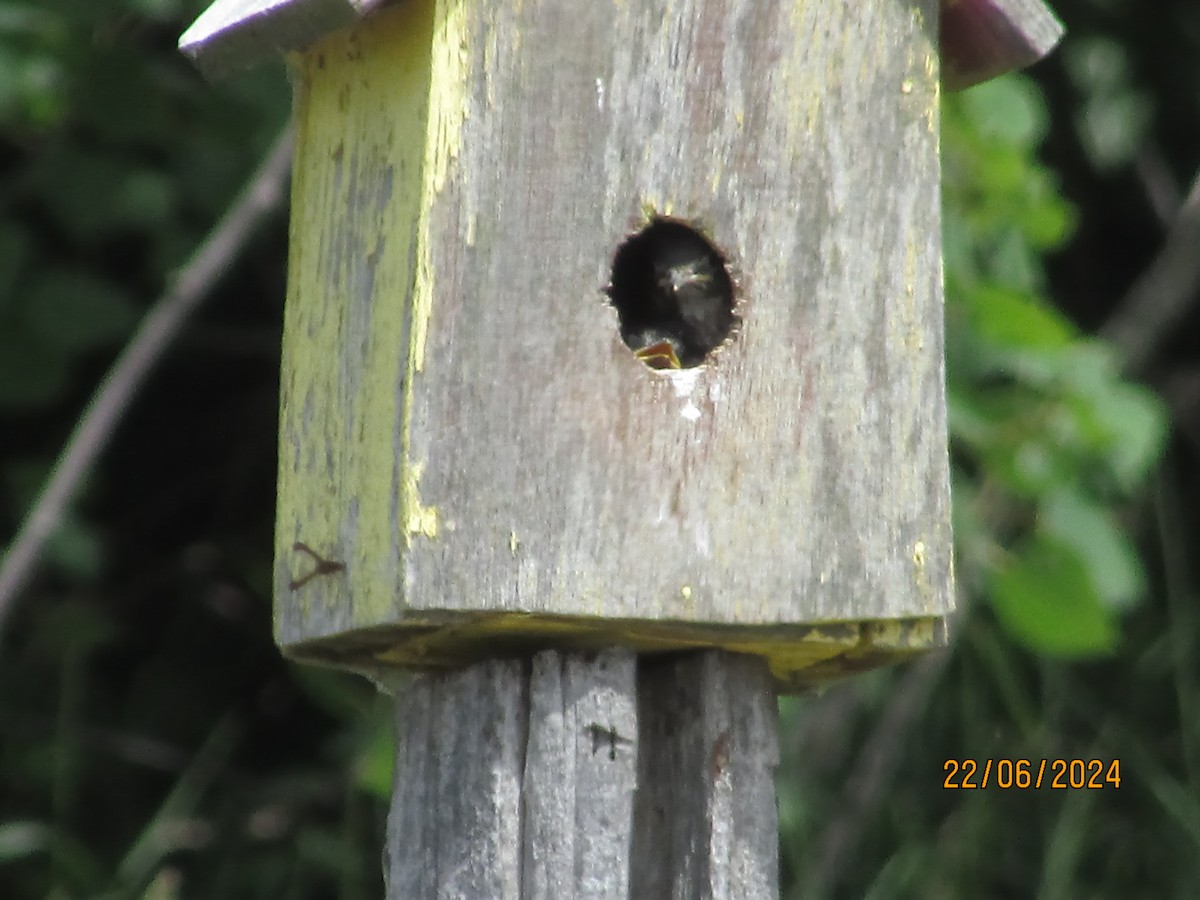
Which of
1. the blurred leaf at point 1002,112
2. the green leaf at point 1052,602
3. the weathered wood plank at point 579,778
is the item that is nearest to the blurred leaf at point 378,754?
the weathered wood plank at point 579,778

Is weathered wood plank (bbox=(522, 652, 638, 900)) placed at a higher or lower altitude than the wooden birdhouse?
lower

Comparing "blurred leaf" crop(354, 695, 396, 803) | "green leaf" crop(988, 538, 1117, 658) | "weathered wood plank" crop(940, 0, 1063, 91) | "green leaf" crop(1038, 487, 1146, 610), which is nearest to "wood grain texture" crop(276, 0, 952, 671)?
"weathered wood plank" crop(940, 0, 1063, 91)

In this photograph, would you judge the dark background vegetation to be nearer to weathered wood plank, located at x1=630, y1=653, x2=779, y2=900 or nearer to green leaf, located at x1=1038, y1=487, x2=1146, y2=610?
green leaf, located at x1=1038, y1=487, x2=1146, y2=610

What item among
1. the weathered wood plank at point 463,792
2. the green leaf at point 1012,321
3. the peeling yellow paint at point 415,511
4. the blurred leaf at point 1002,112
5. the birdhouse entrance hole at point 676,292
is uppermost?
the blurred leaf at point 1002,112

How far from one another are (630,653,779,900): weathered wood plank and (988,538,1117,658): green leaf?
3.98 feet

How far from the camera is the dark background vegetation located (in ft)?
10.7

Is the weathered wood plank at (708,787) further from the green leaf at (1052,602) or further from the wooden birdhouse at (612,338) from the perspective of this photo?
the green leaf at (1052,602)

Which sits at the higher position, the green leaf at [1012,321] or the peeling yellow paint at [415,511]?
the green leaf at [1012,321]

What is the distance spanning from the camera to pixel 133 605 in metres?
4.41

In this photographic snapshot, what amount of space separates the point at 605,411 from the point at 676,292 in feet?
0.79

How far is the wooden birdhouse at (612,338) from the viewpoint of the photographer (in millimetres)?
1864

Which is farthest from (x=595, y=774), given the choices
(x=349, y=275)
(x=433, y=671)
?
(x=349, y=275)

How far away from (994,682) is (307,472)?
7.67ft

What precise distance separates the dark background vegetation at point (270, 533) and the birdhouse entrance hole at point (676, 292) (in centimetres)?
97
